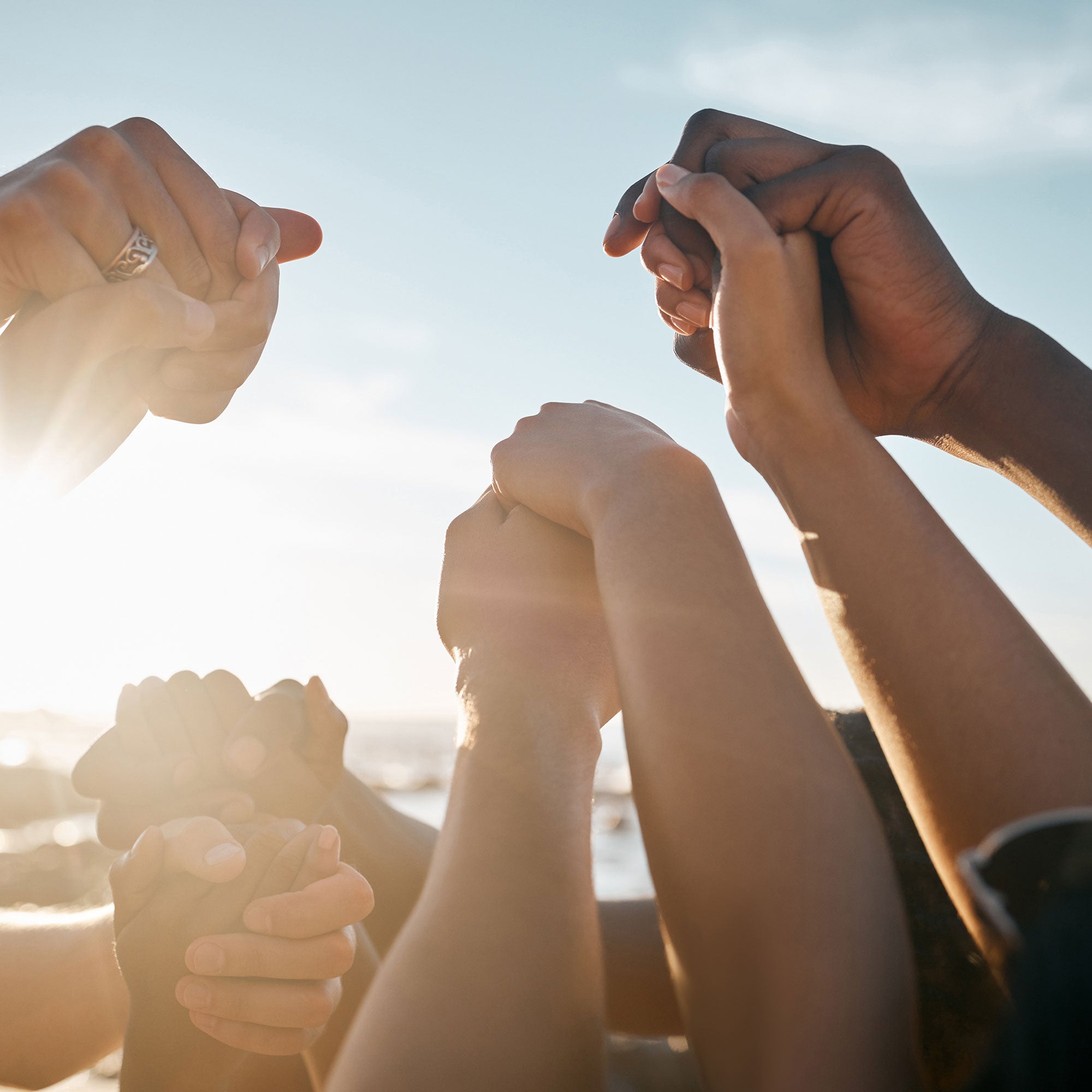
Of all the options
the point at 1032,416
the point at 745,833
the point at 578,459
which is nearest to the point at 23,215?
the point at 578,459

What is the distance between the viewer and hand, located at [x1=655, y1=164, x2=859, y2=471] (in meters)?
1.33

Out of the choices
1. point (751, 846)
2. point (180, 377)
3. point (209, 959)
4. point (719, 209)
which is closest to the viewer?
point (751, 846)

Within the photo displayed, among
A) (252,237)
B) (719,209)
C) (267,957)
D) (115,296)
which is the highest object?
(252,237)

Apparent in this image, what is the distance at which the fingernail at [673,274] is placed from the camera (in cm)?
157

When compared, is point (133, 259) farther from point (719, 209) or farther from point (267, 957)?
point (267, 957)

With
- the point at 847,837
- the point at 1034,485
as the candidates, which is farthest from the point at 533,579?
the point at 1034,485

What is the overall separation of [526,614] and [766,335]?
612 mm

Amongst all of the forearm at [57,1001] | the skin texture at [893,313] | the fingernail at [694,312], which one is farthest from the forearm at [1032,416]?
the forearm at [57,1001]

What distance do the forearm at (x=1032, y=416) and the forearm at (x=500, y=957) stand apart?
1035mm

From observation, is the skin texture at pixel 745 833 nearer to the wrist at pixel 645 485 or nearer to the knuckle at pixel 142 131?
the wrist at pixel 645 485

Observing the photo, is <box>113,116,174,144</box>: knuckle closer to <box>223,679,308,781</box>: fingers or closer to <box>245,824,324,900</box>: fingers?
<box>223,679,308,781</box>: fingers

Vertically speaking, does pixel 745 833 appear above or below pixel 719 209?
below

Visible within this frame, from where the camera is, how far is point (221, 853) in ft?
4.18

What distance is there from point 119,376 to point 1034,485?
1.71 m
